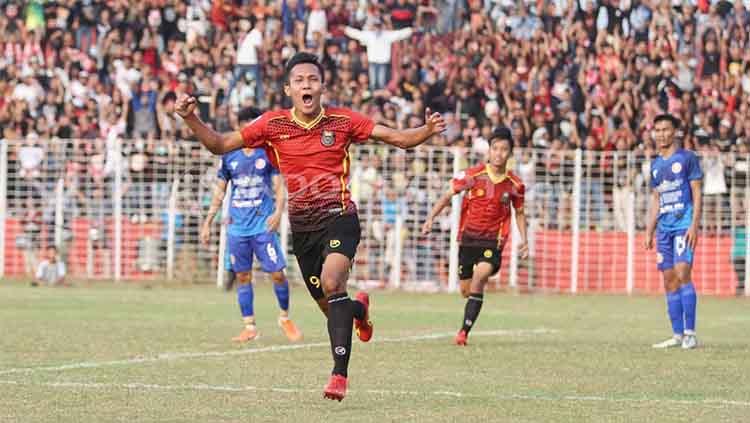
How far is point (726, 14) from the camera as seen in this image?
98.9 ft

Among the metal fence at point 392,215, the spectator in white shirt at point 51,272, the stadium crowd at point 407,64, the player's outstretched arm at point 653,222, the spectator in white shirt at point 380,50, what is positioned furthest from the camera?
the spectator in white shirt at point 380,50

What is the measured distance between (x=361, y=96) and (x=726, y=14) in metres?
7.16

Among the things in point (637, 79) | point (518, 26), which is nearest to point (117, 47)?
point (518, 26)

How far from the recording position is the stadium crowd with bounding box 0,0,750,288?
28.8 metres

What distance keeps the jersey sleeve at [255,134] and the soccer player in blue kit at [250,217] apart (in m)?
5.60

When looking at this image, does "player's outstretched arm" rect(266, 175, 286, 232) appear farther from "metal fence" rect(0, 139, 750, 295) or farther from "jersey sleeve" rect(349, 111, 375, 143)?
"metal fence" rect(0, 139, 750, 295)

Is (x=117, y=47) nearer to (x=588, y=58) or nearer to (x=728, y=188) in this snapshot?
(x=588, y=58)

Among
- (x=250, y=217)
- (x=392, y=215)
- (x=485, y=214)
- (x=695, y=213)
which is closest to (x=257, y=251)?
(x=250, y=217)

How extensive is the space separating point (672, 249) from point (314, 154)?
6.22 meters

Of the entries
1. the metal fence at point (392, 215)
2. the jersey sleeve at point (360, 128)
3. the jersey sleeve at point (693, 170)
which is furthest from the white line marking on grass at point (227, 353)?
the metal fence at point (392, 215)

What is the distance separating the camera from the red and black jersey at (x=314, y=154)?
1079cm

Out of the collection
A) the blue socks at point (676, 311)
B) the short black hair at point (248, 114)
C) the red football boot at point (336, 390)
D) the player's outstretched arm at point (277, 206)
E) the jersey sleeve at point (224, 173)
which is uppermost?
the short black hair at point (248, 114)

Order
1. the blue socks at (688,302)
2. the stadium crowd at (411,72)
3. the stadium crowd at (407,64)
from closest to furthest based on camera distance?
the blue socks at (688,302), the stadium crowd at (411,72), the stadium crowd at (407,64)

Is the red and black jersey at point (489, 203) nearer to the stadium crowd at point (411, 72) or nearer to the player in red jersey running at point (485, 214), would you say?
the player in red jersey running at point (485, 214)
